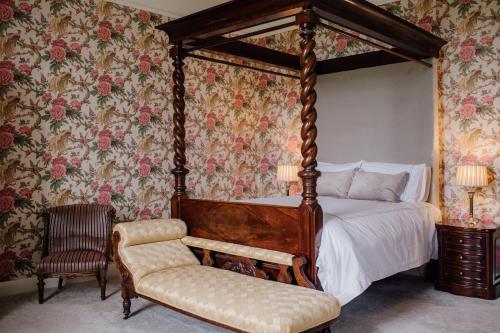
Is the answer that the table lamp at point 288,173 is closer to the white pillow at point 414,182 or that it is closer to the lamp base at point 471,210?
the white pillow at point 414,182

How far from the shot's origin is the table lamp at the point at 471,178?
13.7ft

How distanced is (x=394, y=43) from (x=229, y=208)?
2020 millimetres

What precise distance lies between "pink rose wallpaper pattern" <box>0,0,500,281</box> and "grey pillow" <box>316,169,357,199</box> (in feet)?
3.25

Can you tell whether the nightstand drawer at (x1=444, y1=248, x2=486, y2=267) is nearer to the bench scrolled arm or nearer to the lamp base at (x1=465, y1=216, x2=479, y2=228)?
the lamp base at (x1=465, y1=216, x2=479, y2=228)

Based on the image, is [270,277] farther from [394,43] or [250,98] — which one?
[250,98]

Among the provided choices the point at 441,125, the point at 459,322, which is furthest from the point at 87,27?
the point at 459,322

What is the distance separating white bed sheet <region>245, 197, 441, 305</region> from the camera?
3.06 m

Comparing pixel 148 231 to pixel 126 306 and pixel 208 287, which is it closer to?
pixel 126 306

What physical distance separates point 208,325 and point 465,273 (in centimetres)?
233

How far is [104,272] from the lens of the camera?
401cm

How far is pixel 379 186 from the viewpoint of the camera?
15.0 feet

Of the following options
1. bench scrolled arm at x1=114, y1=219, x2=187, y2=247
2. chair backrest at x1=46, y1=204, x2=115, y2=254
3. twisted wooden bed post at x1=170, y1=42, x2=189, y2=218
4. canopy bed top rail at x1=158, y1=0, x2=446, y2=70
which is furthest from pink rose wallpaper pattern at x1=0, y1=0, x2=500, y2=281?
bench scrolled arm at x1=114, y1=219, x2=187, y2=247

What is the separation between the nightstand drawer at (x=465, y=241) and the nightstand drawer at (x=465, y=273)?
175mm

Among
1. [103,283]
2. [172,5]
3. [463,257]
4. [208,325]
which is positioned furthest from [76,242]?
[463,257]
